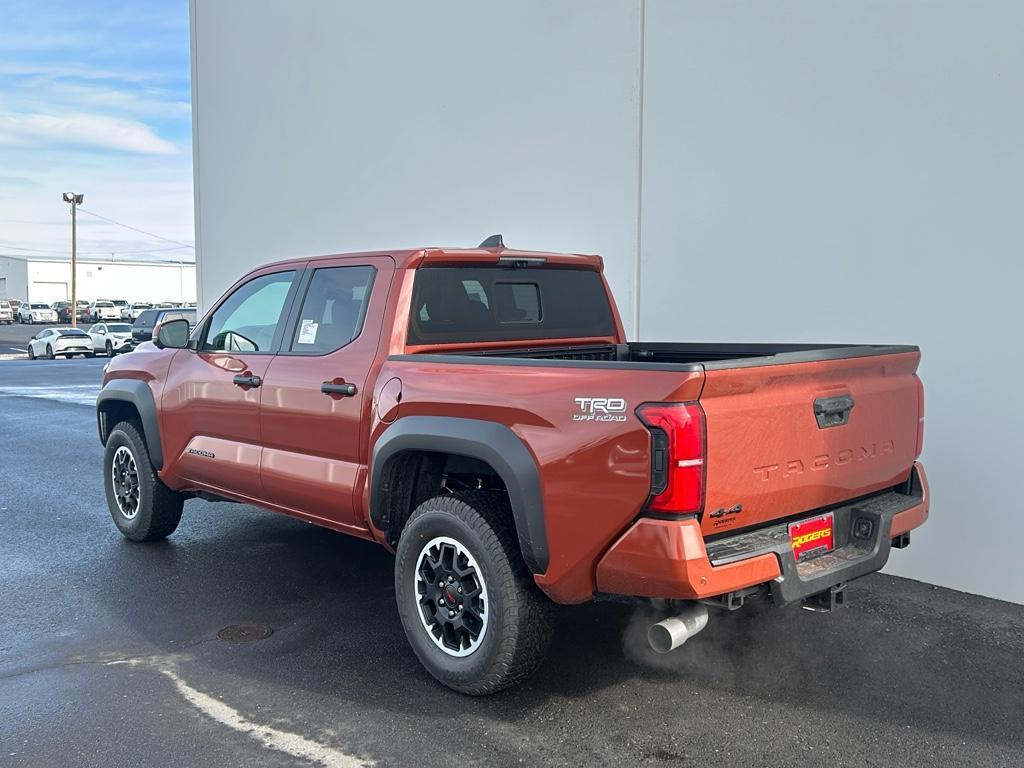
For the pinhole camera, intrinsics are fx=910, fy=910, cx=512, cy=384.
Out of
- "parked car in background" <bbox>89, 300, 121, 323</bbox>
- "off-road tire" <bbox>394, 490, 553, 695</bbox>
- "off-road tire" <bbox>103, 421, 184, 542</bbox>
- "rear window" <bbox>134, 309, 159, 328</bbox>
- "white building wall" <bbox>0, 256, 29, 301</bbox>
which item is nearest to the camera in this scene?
"off-road tire" <bbox>394, 490, 553, 695</bbox>

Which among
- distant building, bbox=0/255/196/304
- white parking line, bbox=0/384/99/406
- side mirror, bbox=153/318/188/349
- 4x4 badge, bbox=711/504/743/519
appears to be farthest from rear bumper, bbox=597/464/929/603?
distant building, bbox=0/255/196/304

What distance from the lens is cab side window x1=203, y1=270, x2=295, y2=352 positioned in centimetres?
518

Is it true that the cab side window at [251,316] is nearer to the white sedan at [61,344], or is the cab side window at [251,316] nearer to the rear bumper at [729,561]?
the rear bumper at [729,561]

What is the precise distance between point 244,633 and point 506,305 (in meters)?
2.16

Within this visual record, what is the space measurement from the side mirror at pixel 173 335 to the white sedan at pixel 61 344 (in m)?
32.8

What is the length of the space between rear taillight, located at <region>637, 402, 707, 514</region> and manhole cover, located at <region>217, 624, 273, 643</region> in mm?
2446

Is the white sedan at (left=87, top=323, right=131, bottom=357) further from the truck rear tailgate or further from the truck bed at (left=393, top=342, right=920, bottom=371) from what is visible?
the truck rear tailgate

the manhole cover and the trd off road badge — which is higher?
the trd off road badge

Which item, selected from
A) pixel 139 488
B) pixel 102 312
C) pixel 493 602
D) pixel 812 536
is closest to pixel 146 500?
pixel 139 488

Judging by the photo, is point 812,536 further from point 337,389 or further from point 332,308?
point 332,308

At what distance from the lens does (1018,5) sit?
5.06m

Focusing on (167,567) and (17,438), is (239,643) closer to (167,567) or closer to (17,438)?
(167,567)

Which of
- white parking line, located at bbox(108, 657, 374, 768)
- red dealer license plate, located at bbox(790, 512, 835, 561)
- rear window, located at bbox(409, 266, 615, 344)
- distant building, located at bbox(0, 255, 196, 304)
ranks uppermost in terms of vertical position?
distant building, located at bbox(0, 255, 196, 304)

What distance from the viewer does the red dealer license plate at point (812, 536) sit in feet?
11.6
